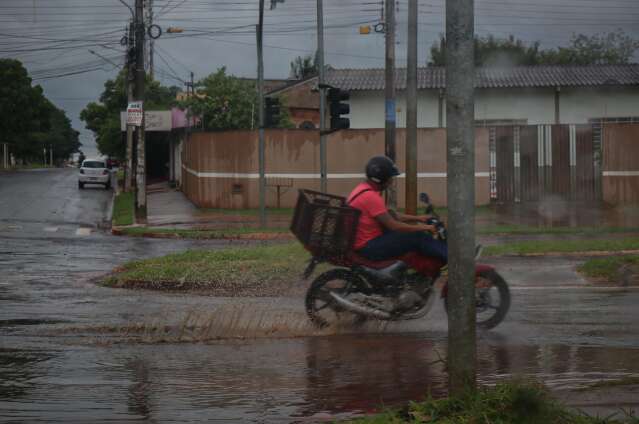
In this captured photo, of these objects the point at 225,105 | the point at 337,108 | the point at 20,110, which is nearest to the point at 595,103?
the point at 225,105

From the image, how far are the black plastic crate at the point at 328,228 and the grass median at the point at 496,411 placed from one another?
3460mm

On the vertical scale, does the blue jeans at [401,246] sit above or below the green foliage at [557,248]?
above

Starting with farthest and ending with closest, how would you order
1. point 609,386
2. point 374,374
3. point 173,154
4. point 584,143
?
point 173,154 → point 584,143 → point 374,374 → point 609,386

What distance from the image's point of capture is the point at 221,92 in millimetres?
43125

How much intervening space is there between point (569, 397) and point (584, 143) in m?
25.0

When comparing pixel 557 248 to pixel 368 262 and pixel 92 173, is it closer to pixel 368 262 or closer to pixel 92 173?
pixel 368 262

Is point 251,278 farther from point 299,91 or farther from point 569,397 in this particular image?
point 299,91

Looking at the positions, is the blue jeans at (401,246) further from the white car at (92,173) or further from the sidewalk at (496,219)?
the white car at (92,173)

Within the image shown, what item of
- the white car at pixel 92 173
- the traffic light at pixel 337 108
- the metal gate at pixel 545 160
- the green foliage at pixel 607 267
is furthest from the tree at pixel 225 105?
the green foliage at pixel 607 267

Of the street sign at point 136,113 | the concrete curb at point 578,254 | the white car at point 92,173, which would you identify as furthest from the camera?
the white car at point 92,173

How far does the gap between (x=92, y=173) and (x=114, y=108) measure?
35420 millimetres

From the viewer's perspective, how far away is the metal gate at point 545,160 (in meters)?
30.1

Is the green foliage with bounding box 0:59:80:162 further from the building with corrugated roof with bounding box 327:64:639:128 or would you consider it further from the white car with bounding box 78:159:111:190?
the building with corrugated roof with bounding box 327:64:639:128

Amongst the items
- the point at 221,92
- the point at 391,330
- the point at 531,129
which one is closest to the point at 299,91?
the point at 221,92
